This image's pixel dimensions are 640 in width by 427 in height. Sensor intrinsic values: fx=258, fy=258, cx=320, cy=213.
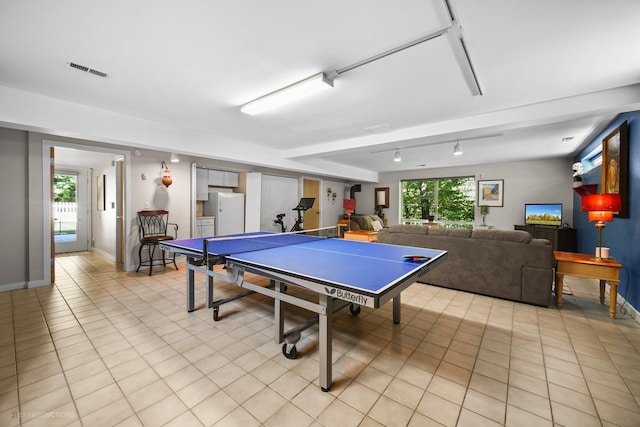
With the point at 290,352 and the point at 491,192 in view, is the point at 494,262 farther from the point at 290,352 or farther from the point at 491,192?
the point at 491,192

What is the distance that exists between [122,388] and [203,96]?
9.73ft

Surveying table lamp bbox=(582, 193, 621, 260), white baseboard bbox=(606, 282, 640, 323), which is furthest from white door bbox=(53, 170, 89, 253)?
white baseboard bbox=(606, 282, 640, 323)

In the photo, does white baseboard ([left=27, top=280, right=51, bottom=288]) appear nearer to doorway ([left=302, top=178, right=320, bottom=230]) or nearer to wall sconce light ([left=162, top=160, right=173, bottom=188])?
wall sconce light ([left=162, top=160, right=173, bottom=188])

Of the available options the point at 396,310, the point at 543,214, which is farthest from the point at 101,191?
the point at 543,214

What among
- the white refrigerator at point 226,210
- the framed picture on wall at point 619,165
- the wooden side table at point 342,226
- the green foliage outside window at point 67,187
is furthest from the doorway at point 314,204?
the framed picture on wall at point 619,165

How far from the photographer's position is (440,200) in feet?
28.7

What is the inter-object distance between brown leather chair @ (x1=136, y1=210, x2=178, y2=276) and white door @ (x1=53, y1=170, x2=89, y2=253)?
128 inches

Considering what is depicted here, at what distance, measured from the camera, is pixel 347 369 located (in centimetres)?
198

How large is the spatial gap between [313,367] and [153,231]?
453 cm

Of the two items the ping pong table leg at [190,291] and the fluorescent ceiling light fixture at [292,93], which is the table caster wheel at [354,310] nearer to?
the ping pong table leg at [190,291]

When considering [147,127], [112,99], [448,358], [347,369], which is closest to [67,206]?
[147,127]

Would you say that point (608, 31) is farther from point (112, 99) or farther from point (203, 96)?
point (112, 99)

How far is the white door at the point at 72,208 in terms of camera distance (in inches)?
260

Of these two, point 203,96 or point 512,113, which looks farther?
point 512,113
